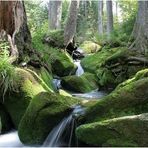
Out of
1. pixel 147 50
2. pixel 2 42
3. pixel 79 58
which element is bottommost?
pixel 79 58

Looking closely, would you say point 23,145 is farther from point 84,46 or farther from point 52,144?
point 84,46

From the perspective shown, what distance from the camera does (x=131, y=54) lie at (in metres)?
11.1

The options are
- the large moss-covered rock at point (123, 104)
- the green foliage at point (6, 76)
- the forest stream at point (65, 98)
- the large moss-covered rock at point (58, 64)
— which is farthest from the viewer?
the large moss-covered rock at point (58, 64)

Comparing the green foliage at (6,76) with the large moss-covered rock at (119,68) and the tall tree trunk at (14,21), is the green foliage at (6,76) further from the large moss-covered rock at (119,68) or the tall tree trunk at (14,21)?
the large moss-covered rock at (119,68)

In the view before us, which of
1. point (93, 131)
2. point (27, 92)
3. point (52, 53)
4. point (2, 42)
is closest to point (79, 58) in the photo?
point (52, 53)

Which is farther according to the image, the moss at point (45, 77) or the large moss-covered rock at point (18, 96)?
the moss at point (45, 77)

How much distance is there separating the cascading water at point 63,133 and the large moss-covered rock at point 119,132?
0.90m

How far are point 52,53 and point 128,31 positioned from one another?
7.82m

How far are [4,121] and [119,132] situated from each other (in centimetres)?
330

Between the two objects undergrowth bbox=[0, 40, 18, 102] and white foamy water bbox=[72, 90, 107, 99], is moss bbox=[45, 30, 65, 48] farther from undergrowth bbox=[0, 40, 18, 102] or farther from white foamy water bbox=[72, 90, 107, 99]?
undergrowth bbox=[0, 40, 18, 102]

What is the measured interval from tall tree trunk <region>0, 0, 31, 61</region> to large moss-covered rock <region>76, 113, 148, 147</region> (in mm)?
4592

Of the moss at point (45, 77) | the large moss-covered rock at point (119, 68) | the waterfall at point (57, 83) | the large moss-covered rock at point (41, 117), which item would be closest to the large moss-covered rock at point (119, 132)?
the large moss-covered rock at point (41, 117)

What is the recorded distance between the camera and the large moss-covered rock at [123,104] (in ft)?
19.3

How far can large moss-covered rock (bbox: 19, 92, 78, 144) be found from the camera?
639cm
